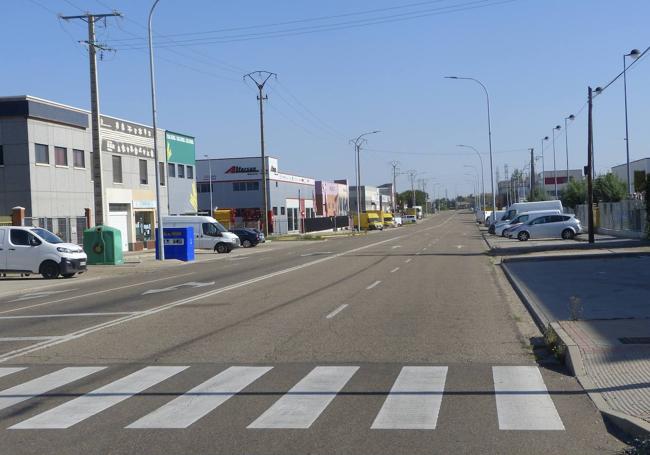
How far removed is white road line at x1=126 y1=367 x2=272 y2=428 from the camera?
7.56 m

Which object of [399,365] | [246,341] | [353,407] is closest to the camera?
[353,407]

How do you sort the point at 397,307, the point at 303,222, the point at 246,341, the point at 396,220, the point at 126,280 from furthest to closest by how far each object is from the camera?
the point at 396,220
the point at 303,222
the point at 126,280
the point at 397,307
the point at 246,341

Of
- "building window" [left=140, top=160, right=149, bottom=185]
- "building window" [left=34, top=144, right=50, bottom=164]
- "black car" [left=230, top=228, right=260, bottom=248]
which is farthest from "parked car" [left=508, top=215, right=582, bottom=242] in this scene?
"building window" [left=34, top=144, right=50, bottom=164]

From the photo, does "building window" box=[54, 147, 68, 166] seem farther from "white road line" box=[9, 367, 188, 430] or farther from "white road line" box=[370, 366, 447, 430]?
"white road line" box=[370, 366, 447, 430]

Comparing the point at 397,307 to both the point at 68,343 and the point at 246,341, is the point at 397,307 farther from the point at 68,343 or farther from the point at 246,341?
the point at 68,343

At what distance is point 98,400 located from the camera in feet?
28.1

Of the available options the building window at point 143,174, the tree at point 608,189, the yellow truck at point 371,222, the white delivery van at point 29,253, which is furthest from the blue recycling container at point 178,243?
the yellow truck at point 371,222

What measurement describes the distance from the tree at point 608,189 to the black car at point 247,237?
32.2 m

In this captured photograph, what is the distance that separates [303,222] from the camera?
97625 millimetres

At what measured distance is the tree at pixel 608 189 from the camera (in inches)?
2749

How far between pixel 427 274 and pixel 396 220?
102m

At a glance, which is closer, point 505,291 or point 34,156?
point 505,291

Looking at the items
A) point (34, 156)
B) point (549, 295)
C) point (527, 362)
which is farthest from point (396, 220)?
point (527, 362)

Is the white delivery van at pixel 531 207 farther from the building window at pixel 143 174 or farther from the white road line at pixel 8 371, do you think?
the white road line at pixel 8 371
